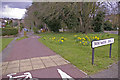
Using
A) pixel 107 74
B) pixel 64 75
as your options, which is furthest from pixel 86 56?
pixel 64 75

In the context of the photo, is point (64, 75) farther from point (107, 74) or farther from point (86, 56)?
point (86, 56)

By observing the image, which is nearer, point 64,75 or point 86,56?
point 64,75

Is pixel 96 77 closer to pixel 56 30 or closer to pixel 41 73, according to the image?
pixel 41 73

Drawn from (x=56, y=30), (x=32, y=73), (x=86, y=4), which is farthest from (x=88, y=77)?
(x=56, y=30)

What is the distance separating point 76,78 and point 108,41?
8.26 feet

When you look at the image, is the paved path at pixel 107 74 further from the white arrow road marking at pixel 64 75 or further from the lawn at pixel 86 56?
the white arrow road marking at pixel 64 75

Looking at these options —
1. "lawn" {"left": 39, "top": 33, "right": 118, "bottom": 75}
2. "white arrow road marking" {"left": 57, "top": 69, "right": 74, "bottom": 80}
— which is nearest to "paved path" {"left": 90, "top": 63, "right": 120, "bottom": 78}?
"lawn" {"left": 39, "top": 33, "right": 118, "bottom": 75}

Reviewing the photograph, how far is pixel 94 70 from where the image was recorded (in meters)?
3.57

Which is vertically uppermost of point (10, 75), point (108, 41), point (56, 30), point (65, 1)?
point (65, 1)

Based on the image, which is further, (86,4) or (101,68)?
(86,4)

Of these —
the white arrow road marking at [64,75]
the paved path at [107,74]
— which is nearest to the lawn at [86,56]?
the paved path at [107,74]

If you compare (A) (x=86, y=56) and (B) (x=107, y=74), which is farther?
(A) (x=86, y=56)

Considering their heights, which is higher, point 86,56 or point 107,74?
point 86,56

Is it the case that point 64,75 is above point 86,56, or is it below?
below
